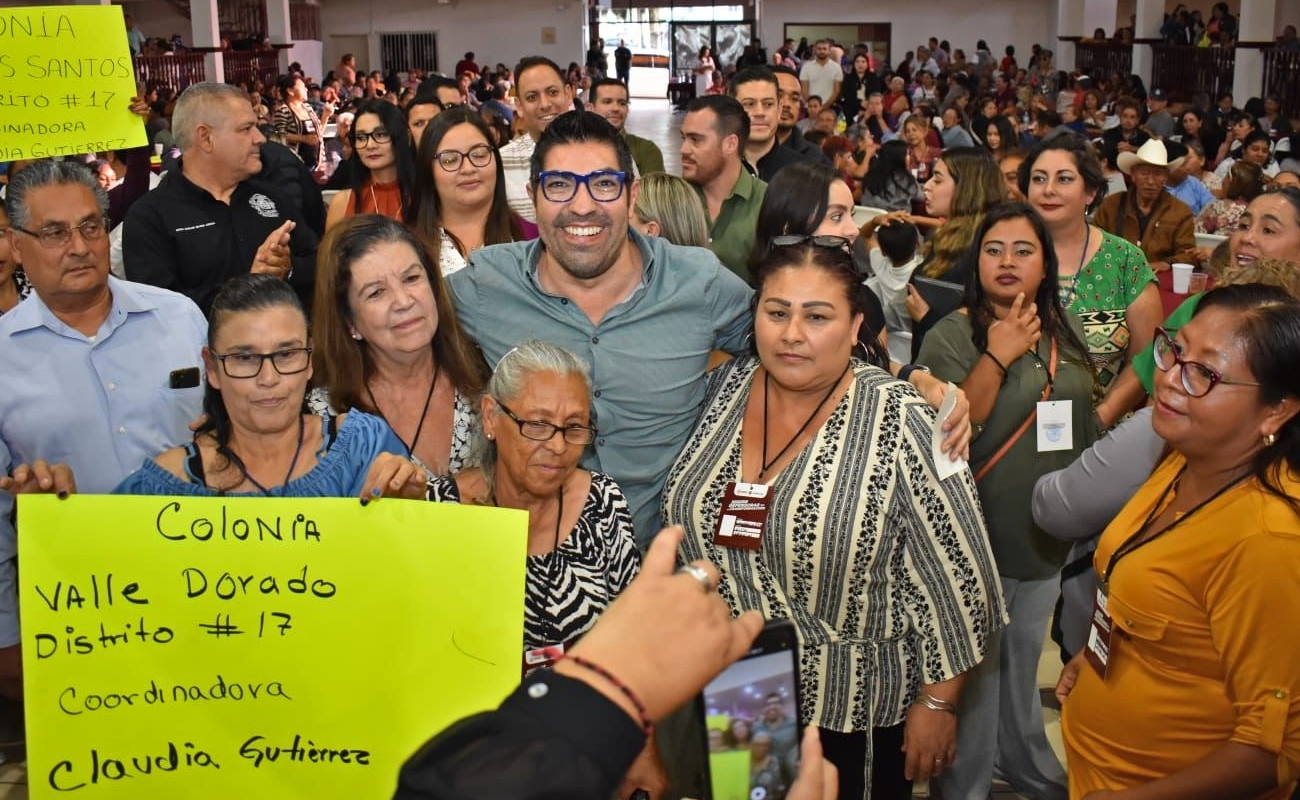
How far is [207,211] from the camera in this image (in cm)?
444

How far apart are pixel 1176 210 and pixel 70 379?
5.06m

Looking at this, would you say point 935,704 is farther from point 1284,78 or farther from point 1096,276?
point 1284,78

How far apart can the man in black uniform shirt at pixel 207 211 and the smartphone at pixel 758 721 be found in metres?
3.26

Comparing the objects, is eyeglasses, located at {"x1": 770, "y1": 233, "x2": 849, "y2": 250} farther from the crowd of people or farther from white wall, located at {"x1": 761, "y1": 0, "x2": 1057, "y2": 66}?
white wall, located at {"x1": 761, "y1": 0, "x2": 1057, "y2": 66}

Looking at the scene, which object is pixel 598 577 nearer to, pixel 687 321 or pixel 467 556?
pixel 467 556

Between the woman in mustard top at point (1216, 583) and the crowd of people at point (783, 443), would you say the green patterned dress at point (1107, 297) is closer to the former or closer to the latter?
the crowd of people at point (783, 443)

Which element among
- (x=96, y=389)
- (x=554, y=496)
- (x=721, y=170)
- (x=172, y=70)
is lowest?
(x=554, y=496)

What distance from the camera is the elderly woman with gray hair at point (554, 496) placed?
7.44 feet

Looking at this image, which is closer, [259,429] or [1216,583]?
[1216,583]

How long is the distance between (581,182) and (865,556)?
1055mm

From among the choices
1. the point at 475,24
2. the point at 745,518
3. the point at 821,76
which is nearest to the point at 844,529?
the point at 745,518

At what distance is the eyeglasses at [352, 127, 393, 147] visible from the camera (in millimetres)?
5273

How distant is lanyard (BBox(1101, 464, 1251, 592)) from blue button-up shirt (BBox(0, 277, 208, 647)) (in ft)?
7.15

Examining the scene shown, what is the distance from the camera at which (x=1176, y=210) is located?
595 centimetres
